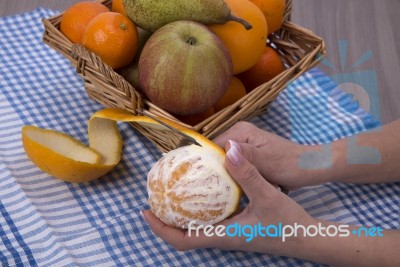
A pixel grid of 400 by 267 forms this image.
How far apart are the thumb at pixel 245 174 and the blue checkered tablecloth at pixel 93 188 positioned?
116mm

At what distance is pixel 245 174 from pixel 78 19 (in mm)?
361

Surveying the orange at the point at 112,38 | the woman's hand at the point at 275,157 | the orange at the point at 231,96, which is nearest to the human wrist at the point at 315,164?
the woman's hand at the point at 275,157

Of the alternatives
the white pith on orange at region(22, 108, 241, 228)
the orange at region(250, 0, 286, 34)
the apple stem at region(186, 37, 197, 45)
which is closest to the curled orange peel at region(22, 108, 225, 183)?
the white pith on orange at region(22, 108, 241, 228)

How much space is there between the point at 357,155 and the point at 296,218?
176 mm

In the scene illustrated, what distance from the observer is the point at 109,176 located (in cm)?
84

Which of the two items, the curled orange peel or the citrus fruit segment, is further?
the curled orange peel

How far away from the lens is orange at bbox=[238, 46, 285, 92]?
90 cm

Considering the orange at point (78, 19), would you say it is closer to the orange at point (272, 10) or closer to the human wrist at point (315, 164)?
the orange at point (272, 10)

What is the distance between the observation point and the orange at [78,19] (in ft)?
2.87

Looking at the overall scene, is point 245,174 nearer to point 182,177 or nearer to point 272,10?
point 182,177

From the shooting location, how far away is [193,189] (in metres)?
0.67

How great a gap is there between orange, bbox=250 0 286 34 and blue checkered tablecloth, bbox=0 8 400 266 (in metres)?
0.14

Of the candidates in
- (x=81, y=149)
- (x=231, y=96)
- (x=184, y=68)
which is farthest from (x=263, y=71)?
(x=81, y=149)

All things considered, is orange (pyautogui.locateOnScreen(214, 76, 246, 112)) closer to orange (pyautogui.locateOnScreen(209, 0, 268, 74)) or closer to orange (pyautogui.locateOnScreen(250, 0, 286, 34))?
orange (pyautogui.locateOnScreen(209, 0, 268, 74))
